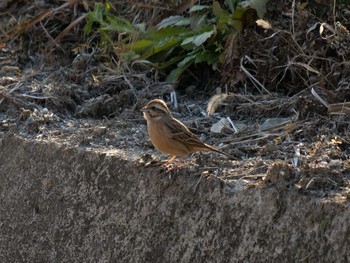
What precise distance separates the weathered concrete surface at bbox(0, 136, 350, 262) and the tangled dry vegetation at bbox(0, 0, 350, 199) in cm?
22

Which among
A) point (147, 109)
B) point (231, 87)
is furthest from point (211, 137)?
point (231, 87)

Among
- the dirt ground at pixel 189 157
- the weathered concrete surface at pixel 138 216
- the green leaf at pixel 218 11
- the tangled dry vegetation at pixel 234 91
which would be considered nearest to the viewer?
the weathered concrete surface at pixel 138 216

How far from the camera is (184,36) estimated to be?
7762 millimetres

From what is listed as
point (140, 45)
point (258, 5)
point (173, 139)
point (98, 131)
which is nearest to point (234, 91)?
point (258, 5)

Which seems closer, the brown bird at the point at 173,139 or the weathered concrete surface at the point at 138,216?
the weathered concrete surface at the point at 138,216

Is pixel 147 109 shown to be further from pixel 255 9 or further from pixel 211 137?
pixel 255 9

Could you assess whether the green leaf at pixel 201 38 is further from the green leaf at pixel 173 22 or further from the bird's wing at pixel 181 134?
the bird's wing at pixel 181 134

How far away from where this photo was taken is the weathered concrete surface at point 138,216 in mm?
4594

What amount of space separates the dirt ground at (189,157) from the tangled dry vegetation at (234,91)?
0.5 inches

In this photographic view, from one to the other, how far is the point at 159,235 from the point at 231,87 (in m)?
2.26

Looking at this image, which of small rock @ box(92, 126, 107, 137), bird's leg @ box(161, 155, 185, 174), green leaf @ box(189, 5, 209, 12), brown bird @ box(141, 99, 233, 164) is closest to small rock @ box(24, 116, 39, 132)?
small rock @ box(92, 126, 107, 137)

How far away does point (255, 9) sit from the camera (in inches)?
291

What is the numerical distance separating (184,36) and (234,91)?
0.76 m

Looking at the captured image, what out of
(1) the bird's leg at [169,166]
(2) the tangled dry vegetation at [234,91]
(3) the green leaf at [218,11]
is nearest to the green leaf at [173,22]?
(2) the tangled dry vegetation at [234,91]
